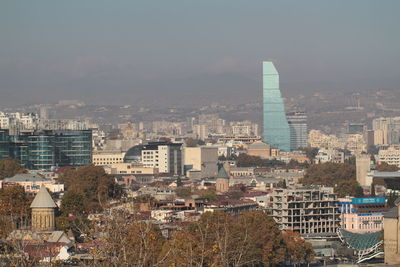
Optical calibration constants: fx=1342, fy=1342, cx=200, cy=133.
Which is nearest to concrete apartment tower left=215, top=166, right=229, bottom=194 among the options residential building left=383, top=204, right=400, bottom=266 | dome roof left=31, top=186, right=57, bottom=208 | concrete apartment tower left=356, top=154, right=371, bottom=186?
concrete apartment tower left=356, top=154, right=371, bottom=186

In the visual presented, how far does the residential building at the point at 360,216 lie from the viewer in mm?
62094

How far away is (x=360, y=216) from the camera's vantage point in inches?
2452

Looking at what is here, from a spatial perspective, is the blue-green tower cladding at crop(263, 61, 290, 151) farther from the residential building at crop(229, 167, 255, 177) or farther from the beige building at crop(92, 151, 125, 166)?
the residential building at crop(229, 167, 255, 177)

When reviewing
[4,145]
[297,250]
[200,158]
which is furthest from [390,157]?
[297,250]

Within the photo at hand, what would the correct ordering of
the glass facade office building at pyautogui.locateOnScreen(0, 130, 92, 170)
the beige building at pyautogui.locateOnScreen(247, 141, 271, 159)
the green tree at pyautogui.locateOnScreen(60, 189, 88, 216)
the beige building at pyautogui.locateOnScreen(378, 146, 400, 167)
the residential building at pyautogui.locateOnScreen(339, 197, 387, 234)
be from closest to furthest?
the green tree at pyautogui.locateOnScreen(60, 189, 88, 216) → the residential building at pyautogui.locateOnScreen(339, 197, 387, 234) → the glass facade office building at pyautogui.locateOnScreen(0, 130, 92, 170) → the beige building at pyautogui.locateOnScreen(378, 146, 400, 167) → the beige building at pyautogui.locateOnScreen(247, 141, 271, 159)

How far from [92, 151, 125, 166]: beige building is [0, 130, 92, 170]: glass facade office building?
12.0 m

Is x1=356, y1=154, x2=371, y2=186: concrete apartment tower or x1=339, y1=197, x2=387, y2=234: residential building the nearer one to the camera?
x1=339, y1=197, x2=387, y2=234: residential building

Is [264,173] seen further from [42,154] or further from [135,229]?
[135,229]

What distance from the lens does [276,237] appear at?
151 ft

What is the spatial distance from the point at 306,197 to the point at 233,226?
55.7 ft

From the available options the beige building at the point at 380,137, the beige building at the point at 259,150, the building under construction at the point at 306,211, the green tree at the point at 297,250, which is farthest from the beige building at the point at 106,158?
the beige building at the point at 380,137

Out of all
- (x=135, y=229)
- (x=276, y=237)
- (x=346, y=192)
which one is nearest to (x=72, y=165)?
(x=346, y=192)

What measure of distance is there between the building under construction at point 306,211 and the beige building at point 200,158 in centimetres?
5200

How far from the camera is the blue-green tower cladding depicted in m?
191
